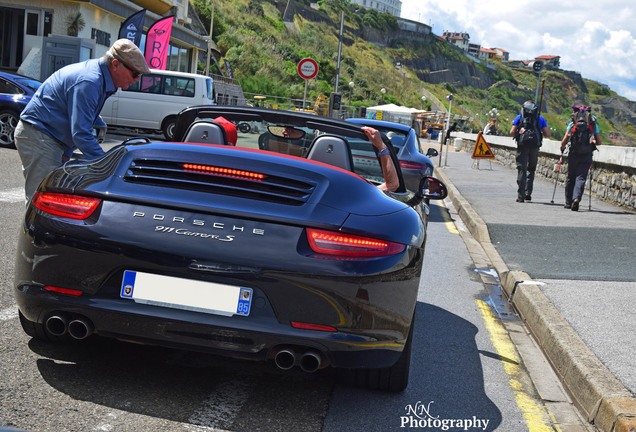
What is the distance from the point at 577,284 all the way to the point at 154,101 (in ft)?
59.8

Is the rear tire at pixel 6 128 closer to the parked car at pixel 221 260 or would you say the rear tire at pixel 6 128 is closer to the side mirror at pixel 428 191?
the side mirror at pixel 428 191

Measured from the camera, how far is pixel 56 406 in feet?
12.2

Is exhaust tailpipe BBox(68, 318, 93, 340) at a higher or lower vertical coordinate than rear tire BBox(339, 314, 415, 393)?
higher

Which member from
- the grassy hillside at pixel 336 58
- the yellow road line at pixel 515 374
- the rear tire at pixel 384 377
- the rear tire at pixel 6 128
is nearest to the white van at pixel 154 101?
the rear tire at pixel 6 128

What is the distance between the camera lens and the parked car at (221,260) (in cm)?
370

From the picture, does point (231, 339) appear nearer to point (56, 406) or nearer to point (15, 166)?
point (56, 406)

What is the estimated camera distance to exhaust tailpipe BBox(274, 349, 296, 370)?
A: 376cm

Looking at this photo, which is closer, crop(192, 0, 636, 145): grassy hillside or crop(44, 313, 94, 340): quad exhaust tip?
crop(44, 313, 94, 340): quad exhaust tip

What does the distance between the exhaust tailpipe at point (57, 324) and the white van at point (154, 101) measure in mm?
Result: 20474

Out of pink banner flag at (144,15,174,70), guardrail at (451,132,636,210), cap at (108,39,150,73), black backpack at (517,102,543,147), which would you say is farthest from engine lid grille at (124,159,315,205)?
pink banner flag at (144,15,174,70)

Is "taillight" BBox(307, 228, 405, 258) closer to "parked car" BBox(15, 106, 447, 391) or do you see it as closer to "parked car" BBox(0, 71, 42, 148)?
"parked car" BBox(15, 106, 447, 391)

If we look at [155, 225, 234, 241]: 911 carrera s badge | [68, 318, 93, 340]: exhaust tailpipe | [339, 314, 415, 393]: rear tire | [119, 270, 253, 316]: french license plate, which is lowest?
[339, 314, 415, 393]: rear tire

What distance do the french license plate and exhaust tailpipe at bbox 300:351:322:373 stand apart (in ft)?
1.06

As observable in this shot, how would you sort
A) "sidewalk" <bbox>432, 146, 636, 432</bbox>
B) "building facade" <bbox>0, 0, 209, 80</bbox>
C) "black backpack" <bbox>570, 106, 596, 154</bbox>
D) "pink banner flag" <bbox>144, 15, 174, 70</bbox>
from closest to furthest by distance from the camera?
1. "sidewalk" <bbox>432, 146, 636, 432</bbox>
2. "black backpack" <bbox>570, 106, 596, 154</bbox>
3. "building facade" <bbox>0, 0, 209, 80</bbox>
4. "pink banner flag" <bbox>144, 15, 174, 70</bbox>
